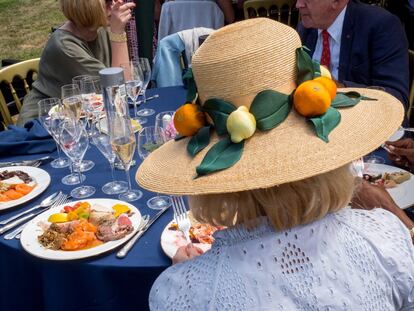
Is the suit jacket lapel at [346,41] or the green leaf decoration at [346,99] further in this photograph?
the suit jacket lapel at [346,41]

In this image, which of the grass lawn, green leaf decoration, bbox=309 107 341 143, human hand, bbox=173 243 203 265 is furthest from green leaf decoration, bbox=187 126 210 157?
the grass lawn

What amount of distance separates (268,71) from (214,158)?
23cm

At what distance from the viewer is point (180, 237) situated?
1636mm

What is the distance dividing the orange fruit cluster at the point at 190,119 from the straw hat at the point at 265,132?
0.04 meters

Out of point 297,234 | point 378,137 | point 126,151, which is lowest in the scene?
point 126,151

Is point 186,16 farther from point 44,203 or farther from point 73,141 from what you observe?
point 44,203

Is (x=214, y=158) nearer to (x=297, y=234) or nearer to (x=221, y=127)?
(x=221, y=127)

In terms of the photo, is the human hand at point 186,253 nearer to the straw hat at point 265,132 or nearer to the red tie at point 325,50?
the straw hat at point 265,132

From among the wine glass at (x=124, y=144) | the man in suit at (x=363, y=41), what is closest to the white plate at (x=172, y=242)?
the wine glass at (x=124, y=144)

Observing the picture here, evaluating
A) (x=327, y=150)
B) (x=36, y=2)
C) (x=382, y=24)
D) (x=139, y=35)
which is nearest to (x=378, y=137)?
(x=327, y=150)

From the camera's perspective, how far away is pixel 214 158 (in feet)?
3.61

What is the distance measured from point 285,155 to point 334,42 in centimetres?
217

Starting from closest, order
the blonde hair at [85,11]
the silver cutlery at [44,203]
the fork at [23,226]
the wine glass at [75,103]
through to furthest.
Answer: the fork at [23,226] → the silver cutlery at [44,203] → the wine glass at [75,103] → the blonde hair at [85,11]

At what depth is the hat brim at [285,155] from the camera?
3.37 feet
